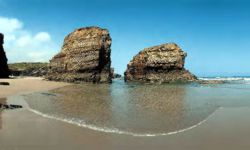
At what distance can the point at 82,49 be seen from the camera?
55.9 m

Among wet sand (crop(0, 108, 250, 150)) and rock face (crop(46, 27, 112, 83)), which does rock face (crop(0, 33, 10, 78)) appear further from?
wet sand (crop(0, 108, 250, 150))

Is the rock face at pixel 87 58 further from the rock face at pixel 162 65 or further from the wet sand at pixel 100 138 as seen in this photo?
the wet sand at pixel 100 138

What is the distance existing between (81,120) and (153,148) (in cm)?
501

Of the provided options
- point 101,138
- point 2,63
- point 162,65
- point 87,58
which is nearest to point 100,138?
point 101,138

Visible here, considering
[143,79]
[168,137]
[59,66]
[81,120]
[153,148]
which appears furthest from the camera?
[143,79]

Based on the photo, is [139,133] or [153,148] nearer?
Result: [153,148]

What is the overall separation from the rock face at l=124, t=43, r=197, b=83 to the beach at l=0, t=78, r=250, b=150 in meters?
55.7

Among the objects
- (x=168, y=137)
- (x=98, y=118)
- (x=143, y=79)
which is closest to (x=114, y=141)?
(x=168, y=137)

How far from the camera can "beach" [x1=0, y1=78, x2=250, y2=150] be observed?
8.45 m

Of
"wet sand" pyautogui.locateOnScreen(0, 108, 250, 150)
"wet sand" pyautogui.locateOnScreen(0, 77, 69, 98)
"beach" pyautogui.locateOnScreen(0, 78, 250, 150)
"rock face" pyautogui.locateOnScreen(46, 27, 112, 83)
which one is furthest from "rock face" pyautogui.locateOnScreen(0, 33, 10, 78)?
"wet sand" pyautogui.locateOnScreen(0, 108, 250, 150)

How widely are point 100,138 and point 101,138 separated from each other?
3 cm

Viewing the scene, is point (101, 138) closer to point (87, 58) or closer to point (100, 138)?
point (100, 138)

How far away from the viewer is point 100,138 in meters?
9.48

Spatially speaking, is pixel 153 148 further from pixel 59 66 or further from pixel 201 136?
pixel 59 66
